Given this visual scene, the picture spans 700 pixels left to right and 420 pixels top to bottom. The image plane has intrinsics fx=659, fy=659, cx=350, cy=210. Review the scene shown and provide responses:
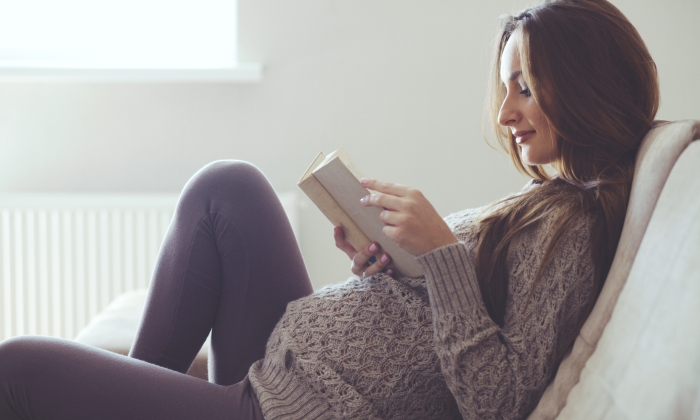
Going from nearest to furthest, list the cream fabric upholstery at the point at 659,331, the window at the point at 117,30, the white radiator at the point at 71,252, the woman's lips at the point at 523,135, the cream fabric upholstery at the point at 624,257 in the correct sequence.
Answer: the cream fabric upholstery at the point at 659,331 < the cream fabric upholstery at the point at 624,257 < the woman's lips at the point at 523,135 < the white radiator at the point at 71,252 < the window at the point at 117,30

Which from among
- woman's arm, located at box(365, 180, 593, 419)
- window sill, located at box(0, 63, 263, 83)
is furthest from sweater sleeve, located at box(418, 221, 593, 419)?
window sill, located at box(0, 63, 263, 83)

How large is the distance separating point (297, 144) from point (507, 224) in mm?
1496

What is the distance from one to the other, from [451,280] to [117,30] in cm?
198

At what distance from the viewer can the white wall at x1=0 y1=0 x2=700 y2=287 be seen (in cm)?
234

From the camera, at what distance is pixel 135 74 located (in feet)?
7.53

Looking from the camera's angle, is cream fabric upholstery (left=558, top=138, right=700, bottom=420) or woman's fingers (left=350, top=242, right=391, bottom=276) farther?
woman's fingers (left=350, top=242, right=391, bottom=276)

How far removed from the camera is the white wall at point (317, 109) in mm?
2344

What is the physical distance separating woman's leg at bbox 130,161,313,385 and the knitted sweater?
0.07m

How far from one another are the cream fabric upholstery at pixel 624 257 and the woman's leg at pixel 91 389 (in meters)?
0.41

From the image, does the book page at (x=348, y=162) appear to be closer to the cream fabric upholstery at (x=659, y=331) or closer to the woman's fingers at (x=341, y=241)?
the woman's fingers at (x=341, y=241)

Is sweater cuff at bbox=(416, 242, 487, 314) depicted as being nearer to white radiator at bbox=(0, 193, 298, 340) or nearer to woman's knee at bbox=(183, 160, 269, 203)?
woman's knee at bbox=(183, 160, 269, 203)

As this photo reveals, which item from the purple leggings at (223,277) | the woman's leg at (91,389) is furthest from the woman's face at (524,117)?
the woman's leg at (91,389)

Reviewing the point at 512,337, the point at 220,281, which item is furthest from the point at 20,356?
the point at 512,337

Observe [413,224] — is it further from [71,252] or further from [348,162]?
[71,252]
